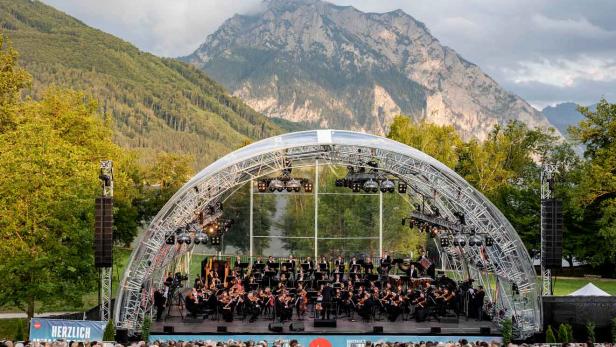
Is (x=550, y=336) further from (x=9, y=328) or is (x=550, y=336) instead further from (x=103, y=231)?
(x=9, y=328)

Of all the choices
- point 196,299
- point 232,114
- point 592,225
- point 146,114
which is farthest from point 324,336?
point 232,114

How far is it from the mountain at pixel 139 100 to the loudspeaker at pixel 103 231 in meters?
122

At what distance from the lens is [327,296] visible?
21219mm

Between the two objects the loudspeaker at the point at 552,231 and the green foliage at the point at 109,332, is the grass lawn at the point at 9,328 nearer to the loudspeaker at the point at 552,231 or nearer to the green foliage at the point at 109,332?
the green foliage at the point at 109,332

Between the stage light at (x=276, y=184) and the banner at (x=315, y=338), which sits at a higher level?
the stage light at (x=276, y=184)

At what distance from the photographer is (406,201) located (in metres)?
31.7

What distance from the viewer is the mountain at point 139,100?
156375 mm

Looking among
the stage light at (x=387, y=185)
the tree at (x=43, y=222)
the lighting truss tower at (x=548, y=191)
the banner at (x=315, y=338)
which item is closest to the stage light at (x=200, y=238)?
the banner at (x=315, y=338)

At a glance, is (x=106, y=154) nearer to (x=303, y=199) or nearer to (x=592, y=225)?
(x=303, y=199)

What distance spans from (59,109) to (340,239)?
15779 millimetres

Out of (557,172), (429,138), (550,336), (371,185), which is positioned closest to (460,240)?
(371,185)

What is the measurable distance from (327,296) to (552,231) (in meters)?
7.07

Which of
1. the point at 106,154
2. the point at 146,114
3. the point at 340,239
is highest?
the point at 146,114

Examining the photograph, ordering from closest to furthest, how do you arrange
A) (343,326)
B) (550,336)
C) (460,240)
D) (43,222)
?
(550,336)
(343,326)
(460,240)
(43,222)
